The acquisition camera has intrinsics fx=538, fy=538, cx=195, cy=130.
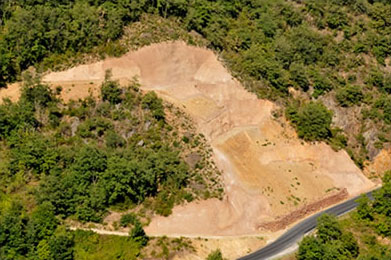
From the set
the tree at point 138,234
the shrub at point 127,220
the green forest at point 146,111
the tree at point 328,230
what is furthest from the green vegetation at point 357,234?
the shrub at point 127,220

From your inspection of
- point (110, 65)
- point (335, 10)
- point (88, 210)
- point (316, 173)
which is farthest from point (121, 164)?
point (335, 10)

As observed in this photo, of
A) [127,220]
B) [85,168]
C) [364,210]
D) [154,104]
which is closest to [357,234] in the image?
[364,210]

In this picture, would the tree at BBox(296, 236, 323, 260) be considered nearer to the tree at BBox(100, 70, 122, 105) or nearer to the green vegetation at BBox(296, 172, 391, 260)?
the green vegetation at BBox(296, 172, 391, 260)

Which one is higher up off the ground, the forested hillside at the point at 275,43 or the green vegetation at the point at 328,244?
the forested hillside at the point at 275,43

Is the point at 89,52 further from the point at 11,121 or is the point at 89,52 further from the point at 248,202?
the point at 248,202

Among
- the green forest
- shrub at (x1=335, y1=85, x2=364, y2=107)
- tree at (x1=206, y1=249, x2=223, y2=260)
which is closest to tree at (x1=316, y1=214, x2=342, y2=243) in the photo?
the green forest

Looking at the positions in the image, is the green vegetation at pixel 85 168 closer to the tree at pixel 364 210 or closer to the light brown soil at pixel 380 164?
the tree at pixel 364 210
